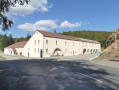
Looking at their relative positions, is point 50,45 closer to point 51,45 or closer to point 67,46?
point 51,45

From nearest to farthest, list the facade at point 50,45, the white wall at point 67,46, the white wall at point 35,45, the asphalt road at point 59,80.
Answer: the asphalt road at point 59,80 → the facade at point 50,45 → the white wall at point 35,45 → the white wall at point 67,46

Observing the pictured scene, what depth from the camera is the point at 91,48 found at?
2598 inches

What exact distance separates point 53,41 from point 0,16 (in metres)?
34.2

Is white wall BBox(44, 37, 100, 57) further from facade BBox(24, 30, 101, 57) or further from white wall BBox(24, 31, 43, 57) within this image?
white wall BBox(24, 31, 43, 57)

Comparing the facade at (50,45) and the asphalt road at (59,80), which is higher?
the facade at (50,45)

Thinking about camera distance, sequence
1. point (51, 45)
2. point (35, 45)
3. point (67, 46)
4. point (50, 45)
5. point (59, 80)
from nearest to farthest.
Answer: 1. point (59, 80)
2. point (50, 45)
3. point (51, 45)
4. point (35, 45)
5. point (67, 46)

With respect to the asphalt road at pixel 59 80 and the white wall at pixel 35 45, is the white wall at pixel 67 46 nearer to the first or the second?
the white wall at pixel 35 45

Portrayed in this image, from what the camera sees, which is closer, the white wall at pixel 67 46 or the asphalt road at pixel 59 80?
the asphalt road at pixel 59 80

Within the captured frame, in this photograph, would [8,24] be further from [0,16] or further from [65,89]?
[65,89]

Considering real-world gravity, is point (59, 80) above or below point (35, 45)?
below

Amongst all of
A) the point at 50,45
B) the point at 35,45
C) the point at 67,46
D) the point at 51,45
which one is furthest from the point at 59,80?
the point at 67,46

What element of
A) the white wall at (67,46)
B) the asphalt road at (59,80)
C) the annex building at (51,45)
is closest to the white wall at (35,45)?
the annex building at (51,45)

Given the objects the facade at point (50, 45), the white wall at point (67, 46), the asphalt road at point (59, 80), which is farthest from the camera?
the white wall at point (67, 46)

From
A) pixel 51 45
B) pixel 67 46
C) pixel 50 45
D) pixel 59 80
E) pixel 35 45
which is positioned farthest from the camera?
pixel 67 46
